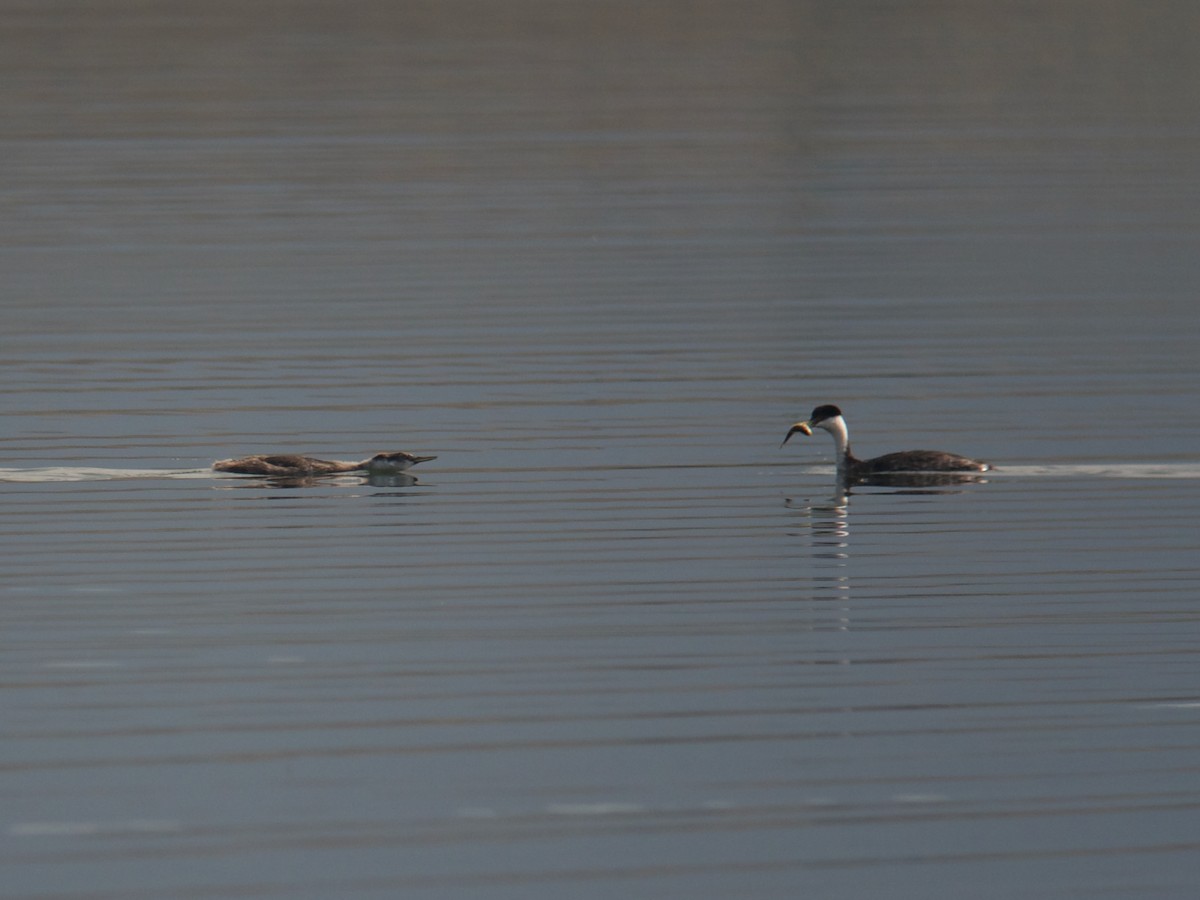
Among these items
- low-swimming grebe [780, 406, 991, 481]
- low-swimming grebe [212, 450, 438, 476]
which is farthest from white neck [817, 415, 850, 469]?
low-swimming grebe [212, 450, 438, 476]

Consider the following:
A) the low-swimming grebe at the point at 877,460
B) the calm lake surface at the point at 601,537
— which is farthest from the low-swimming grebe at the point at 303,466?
the low-swimming grebe at the point at 877,460

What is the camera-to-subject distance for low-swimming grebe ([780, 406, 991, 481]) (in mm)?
15531

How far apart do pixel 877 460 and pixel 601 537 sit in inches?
104

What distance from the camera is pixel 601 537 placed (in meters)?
14.0

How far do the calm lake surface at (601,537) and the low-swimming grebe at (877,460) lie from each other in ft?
0.64

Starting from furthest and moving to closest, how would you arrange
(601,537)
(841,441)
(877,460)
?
(841,441) → (877,460) → (601,537)

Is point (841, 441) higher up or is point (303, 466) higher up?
point (841, 441)

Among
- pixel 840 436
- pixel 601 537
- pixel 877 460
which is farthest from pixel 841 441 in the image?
pixel 601 537

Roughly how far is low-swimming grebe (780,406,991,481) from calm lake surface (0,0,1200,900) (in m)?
0.19

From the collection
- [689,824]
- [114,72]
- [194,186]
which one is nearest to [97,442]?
[689,824]

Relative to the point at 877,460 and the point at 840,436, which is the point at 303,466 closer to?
the point at 840,436

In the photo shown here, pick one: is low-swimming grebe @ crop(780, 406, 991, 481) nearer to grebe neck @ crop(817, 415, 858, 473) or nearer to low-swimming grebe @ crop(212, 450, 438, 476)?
grebe neck @ crop(817, 415, 858, 473)

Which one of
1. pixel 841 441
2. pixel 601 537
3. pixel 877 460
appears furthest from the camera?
pixel 841 441

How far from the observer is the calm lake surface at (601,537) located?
9.19 meters
